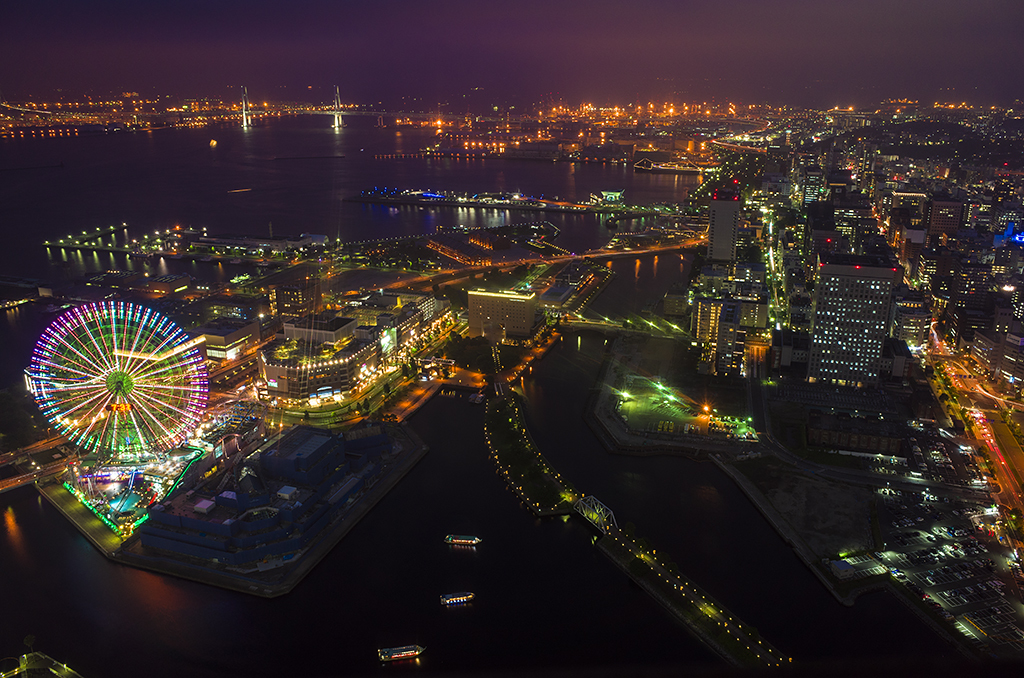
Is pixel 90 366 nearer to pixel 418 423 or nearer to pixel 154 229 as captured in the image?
pixel 418 423

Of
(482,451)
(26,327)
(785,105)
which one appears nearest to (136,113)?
(26,327)

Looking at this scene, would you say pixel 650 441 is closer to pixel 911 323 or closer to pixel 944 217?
pixel 911 323

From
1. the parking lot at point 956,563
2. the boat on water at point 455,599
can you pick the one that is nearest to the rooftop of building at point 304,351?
the boat on water at point 455,599

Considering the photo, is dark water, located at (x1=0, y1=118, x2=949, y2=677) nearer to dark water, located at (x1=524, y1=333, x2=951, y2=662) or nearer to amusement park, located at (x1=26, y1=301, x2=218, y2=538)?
dark water, located at (x1=524, y1=333, x2=951, y2=662)

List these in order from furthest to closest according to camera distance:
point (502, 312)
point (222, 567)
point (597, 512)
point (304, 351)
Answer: point (502, 312)
point (304, 351)
point (597, 512)
point (222, 567)

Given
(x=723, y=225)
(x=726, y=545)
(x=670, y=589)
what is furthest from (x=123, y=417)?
(x=723, y=225)

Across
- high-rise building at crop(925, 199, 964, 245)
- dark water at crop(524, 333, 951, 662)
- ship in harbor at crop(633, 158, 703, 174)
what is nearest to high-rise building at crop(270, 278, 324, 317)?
dark water at crop(524, 333, 951, 662)
